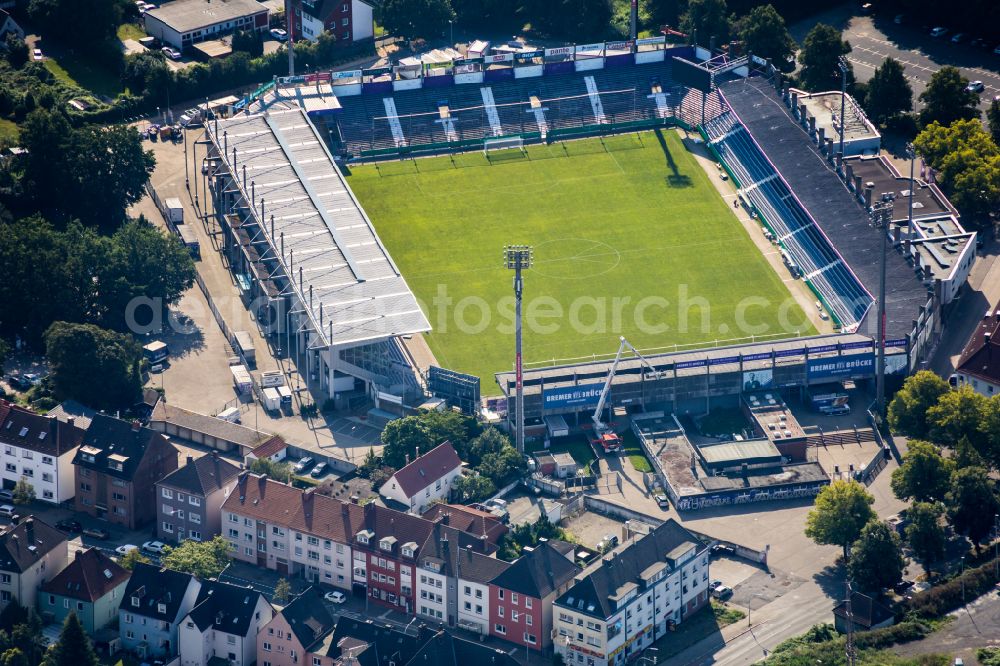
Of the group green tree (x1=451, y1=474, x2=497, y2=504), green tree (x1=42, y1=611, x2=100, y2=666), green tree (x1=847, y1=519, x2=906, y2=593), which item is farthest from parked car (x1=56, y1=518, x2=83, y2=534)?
green tree (x1=847, y1=519, x2=906, y2=593)

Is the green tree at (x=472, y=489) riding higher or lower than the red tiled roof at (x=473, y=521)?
higher

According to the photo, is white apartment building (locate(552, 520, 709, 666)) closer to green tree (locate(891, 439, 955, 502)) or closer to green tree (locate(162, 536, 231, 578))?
green tree (locate(891, 439, 955, 502))

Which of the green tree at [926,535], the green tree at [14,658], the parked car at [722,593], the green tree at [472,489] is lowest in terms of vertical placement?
the green tree at [14,658]

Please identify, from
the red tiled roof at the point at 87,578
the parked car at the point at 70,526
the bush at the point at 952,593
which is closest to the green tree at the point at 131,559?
the red tiled roof at the point at 87,578

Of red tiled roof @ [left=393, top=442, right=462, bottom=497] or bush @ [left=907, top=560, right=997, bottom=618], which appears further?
red tiled roof @ [left=393, top=442, right=462, bottom=497]

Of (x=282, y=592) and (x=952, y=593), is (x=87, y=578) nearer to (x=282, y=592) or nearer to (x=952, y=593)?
(x=282, y=592)

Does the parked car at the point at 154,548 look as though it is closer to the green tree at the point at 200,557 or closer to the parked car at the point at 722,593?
the green tree at the point at 200,557

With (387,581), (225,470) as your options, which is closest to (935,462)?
(387,581)
